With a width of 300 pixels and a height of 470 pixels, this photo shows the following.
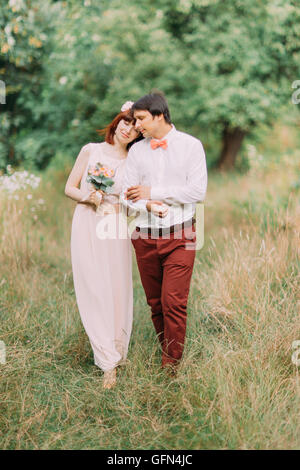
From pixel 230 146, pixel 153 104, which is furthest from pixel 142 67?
pixel 153 104

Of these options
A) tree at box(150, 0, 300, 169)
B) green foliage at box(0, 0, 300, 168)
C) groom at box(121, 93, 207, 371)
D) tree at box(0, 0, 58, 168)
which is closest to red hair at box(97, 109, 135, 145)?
groom at box(121, 93, 207, 371)

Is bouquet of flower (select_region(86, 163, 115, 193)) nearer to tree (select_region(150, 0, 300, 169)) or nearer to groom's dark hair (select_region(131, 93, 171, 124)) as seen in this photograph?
groom's dark hair (select_region(131, 93, 171, 124))

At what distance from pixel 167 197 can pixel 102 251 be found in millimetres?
651

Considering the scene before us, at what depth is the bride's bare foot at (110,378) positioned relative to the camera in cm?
332

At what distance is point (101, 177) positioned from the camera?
3295 mm

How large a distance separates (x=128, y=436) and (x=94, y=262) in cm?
121

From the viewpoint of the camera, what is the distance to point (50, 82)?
10211 millimetres

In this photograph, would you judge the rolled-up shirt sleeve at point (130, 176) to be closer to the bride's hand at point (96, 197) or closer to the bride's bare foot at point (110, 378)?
the bride's hand at point (96, 197)

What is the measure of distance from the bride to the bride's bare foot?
16 mm

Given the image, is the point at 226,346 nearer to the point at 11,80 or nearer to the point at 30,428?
the point at 30,428

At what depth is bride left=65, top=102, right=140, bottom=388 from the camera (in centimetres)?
347
